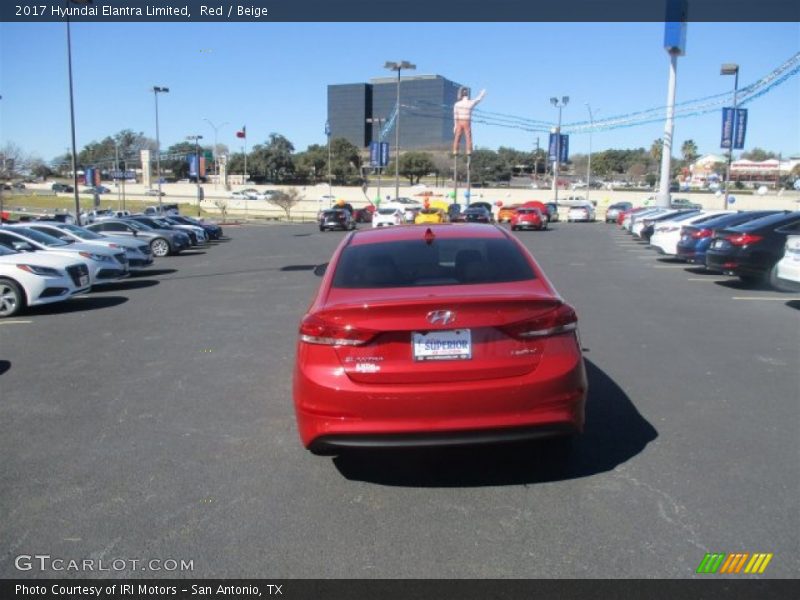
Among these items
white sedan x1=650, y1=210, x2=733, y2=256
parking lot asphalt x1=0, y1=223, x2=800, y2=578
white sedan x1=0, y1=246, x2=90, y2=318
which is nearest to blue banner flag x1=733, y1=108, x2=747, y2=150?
white sedan x1=650, y1=210, x2=733, y2=256

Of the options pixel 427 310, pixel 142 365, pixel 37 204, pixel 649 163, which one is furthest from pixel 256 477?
pixel 649 163

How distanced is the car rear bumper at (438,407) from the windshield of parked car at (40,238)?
12893 mm

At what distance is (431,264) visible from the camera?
16.2ft

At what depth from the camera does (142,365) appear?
7598 millimetres

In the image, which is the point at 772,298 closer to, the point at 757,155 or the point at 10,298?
the point at 10,298

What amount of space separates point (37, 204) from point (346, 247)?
78.4 meters

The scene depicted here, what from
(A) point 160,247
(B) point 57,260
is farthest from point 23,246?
(A) point 160,247

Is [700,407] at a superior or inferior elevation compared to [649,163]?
inferior

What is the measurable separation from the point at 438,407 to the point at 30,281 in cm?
930

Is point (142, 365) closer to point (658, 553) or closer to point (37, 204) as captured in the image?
point (658, 553)

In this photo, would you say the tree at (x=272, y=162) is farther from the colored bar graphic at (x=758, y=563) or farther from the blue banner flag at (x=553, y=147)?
the colored bar graphic at (x=758, y=563)

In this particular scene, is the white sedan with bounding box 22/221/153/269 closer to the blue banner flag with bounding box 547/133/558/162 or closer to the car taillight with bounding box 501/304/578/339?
the car taillight with bounding box 501/304/578/339

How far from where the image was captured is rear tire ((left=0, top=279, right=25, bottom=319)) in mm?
10969

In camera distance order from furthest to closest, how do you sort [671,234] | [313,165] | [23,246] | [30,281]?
[313,165] < [671,234] < [23,246] < [30,281]
